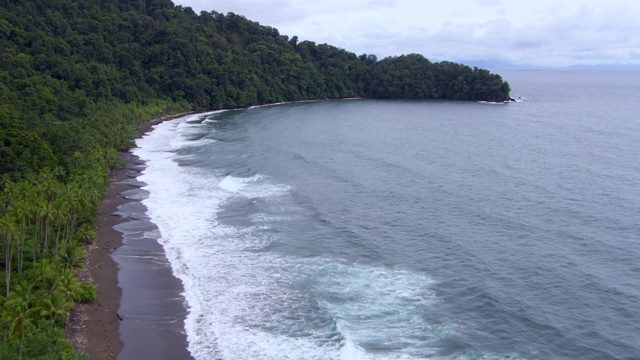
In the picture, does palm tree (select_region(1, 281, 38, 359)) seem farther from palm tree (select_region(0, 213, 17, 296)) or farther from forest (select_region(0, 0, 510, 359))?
palm tree (select_region(0, 213, 17, 296))

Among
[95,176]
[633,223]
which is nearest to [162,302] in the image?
[95,176]

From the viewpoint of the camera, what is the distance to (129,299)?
129ft

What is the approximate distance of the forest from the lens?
35.8m

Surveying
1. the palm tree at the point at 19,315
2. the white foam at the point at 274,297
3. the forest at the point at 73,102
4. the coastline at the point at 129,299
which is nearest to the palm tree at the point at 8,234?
the forest at the point at 73,102

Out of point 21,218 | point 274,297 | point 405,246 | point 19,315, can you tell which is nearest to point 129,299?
point 21,218

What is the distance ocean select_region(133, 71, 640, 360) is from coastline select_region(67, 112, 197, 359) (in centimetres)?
129

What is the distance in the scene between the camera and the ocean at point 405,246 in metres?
35.0

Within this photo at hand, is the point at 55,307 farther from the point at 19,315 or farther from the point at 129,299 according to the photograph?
the point at 129,299

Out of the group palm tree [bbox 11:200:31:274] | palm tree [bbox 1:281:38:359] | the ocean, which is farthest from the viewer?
palm tree [bbox 11:200:31:274]

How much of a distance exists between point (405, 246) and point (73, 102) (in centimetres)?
8756

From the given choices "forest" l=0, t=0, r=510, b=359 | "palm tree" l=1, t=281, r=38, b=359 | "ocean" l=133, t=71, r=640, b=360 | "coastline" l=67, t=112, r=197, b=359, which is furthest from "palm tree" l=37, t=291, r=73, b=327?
"ocean" l=133, t=71, r=640, b=360

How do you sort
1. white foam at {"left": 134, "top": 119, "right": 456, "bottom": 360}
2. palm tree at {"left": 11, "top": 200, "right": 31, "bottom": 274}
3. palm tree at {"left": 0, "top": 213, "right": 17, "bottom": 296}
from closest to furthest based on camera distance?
white foam at {"left": 134, "top": 119, "right": 456, "bottom": 360}
palm tree at {"left": 0, "top": 213, "right": 17, "bottom": 296}
palm tree at {"left": 11, "top": 200, "right": 31, "bottom": 274}

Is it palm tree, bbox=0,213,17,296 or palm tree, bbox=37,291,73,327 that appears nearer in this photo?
palm tree, bbox=37,291,73,327

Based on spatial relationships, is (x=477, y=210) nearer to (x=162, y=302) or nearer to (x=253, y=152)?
(x=162, y=302)
